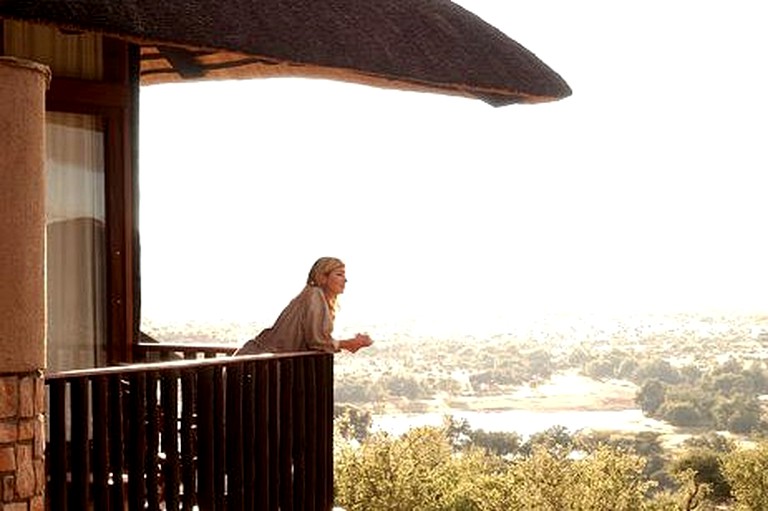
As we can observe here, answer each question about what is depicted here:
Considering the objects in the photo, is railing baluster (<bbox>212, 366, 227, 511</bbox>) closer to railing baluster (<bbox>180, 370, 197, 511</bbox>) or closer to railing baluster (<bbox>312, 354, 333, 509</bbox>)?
railing baluster (<bbox>180, 370, 197, 511</bbox>)

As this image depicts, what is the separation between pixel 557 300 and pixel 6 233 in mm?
114231

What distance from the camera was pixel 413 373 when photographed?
328 feet

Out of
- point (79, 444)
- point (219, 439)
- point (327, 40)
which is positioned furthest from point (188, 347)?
point (79, 444)

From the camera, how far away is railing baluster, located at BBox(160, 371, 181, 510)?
285 inches

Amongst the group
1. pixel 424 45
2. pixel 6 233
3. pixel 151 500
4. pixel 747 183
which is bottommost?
pixel 151 500

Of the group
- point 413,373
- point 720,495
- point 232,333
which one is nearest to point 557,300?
point 413,373

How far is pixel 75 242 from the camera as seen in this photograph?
9.55 meters

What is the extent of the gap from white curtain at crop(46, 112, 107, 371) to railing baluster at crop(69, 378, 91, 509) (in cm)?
278

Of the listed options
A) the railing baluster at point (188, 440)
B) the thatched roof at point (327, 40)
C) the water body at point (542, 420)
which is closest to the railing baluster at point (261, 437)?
the railing baluster at point (188, 440)

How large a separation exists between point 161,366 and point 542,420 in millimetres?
84456

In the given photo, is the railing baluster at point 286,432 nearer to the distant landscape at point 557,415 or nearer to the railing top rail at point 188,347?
the railing top rail at point 188,347

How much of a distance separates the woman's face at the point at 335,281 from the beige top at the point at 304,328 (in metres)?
0.14

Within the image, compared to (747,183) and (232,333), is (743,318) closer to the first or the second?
(747,183)

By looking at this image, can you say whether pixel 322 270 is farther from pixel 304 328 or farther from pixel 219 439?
pixel 219 439
